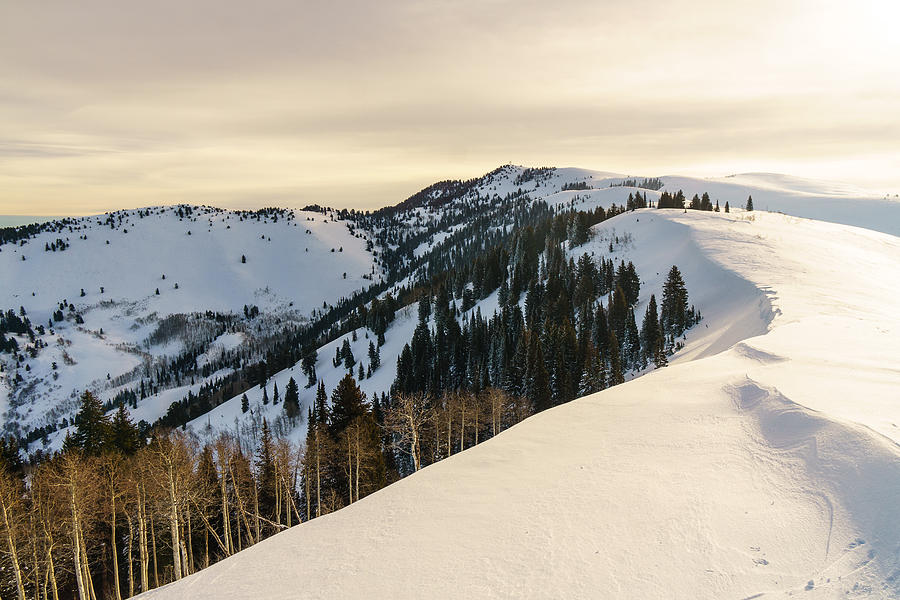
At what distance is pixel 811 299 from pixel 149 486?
202 feet

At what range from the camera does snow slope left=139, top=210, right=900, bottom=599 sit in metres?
7.63

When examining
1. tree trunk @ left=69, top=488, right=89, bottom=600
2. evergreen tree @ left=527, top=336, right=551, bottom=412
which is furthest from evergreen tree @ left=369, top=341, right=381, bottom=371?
tree trunk @ left=69, top=488, right=89, bottom=600

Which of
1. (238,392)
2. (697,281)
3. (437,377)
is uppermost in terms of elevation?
(697,281)

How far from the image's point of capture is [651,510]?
31.0ft

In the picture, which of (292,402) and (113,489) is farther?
(292,402)

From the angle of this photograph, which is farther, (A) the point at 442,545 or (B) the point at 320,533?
(B) the point at 320,533

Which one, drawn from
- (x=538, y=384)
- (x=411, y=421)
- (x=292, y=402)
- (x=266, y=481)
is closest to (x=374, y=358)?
(x=292, y=402)

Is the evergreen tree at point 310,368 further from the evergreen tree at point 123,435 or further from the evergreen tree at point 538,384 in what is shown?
the evergreen tree at point 123,435

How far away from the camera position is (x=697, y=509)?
925 cm

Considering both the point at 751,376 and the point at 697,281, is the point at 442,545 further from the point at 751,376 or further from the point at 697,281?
the point at 697,281

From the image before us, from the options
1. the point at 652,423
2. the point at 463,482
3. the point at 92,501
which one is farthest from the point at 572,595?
the point at 92,501

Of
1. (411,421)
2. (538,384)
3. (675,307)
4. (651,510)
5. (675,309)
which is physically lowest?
(538,384)

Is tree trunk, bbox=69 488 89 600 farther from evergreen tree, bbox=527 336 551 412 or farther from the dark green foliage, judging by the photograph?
the dark green foliage

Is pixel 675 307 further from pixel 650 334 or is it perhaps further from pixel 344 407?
pixel 344 407
